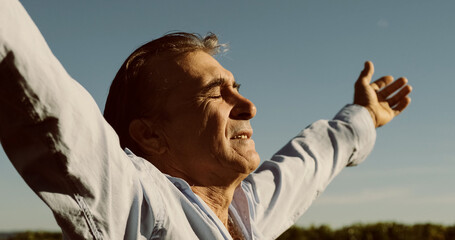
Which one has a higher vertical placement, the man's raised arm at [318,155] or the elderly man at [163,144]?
the elderly man at [163,144]

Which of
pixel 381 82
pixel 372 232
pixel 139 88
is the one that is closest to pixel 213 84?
pixel 139 88

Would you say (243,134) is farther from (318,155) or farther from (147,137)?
(318,155)

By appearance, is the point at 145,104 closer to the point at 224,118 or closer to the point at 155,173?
the point at 224,118

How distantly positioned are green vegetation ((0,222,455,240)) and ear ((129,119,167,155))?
16.4 ft

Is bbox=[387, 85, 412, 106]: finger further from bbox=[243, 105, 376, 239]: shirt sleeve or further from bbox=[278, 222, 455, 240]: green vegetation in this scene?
bbox=[278, 222, 455, 240]: green vegetation

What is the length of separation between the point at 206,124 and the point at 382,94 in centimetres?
231

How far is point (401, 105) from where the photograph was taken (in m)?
4.52

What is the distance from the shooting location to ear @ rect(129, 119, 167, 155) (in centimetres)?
279

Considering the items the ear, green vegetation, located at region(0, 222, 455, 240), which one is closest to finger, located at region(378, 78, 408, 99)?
the ear

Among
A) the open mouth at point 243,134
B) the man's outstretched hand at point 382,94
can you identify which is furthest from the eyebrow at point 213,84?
the man's outstretched hand at point 382,94

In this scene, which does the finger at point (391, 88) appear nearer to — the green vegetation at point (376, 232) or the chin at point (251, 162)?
the chin at point (251, 162)

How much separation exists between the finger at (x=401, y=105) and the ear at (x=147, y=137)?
250cm

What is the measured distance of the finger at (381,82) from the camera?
4500 mm

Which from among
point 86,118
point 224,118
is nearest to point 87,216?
point 86,118
